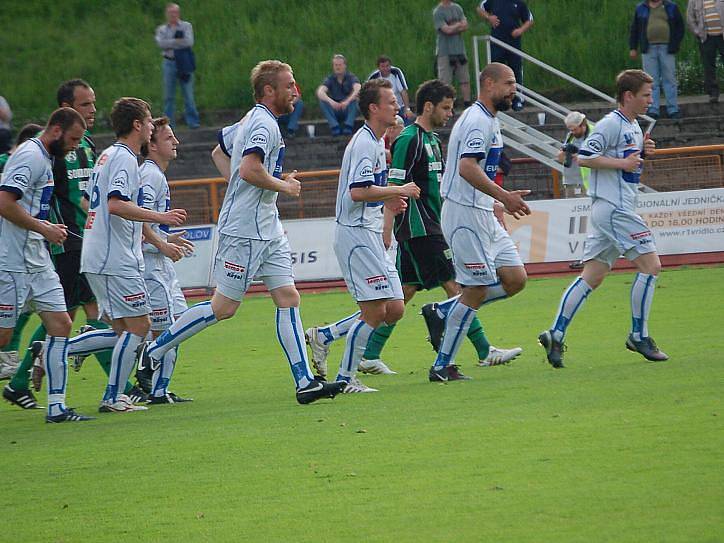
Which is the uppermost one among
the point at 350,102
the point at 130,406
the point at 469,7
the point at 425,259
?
the point at 469,7

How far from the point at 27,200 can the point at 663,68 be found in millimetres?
A: 16619

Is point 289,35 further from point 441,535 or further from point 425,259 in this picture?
point 441,535

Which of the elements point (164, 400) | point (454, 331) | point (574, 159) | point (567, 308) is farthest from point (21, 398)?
point (574, 159)

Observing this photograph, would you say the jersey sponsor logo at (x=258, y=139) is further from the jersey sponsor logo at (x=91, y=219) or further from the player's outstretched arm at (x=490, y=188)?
the player's outstretched arm at (x=490, y=188)

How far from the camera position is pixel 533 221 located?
1923 centimetres

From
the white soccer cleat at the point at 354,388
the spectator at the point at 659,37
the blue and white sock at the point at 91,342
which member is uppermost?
the spectator at the point at 659,37

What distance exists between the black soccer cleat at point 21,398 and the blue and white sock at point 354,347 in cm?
260

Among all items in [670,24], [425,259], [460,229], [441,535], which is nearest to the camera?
[441,535]

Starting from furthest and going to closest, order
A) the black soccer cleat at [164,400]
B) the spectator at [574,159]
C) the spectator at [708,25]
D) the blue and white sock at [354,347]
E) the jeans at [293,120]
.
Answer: the jeans at [293,120], the spectator at [708,25], the spectator at [574,159], the black soccer cleat at [164,400], the blue and white sock at [354,347]

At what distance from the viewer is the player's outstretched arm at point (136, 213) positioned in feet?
28.9

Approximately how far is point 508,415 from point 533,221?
11.5m

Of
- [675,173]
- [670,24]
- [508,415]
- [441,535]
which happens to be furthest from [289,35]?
[441,535]

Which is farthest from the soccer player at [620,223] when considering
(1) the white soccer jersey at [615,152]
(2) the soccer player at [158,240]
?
(2) the soccer player at [158,240]

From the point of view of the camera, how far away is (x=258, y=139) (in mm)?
8648
